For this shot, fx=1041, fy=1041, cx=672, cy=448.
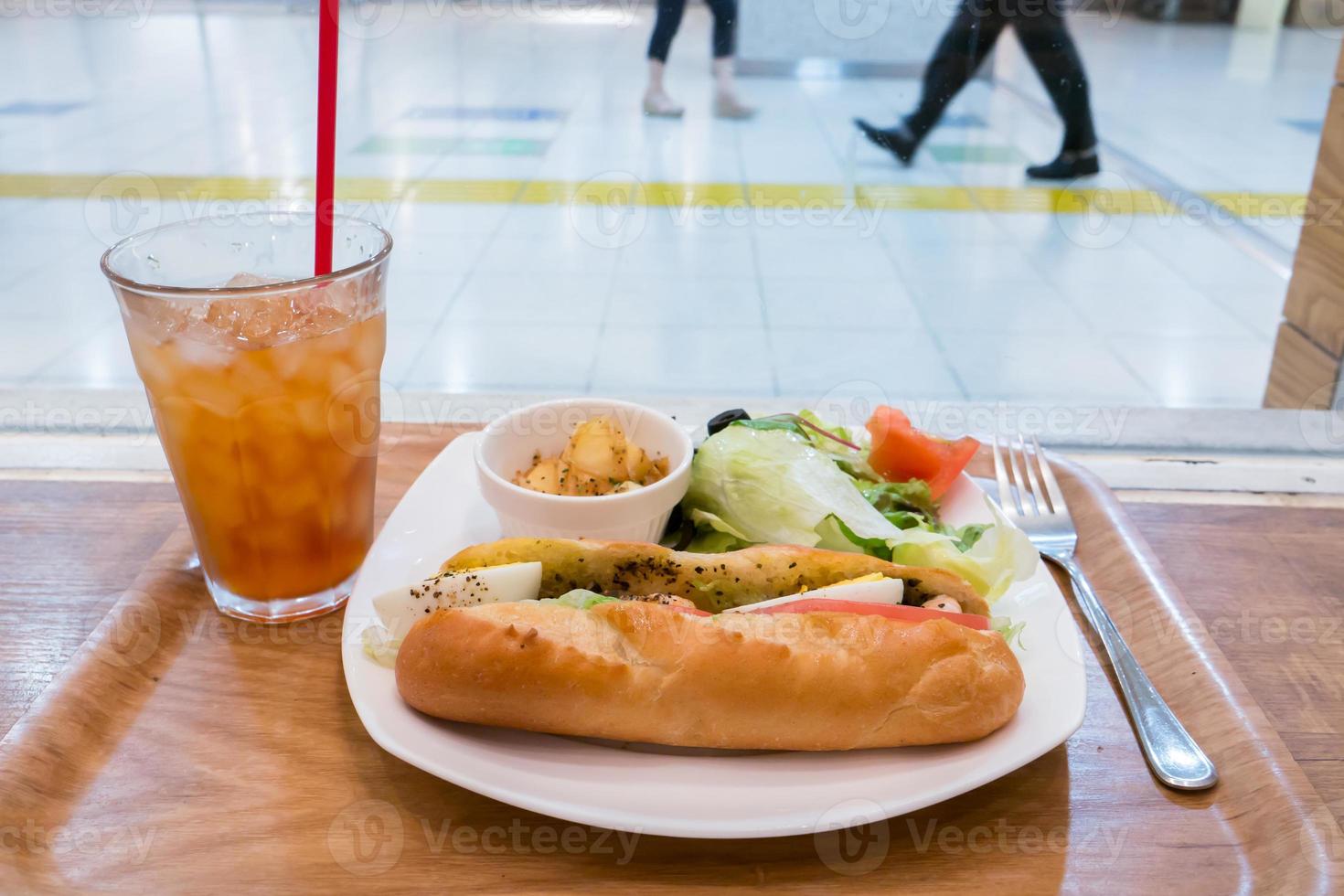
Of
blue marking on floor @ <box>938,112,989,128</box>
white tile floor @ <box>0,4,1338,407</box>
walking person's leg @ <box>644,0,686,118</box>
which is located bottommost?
white tile floor @ <box>0,4,1338,407</box>

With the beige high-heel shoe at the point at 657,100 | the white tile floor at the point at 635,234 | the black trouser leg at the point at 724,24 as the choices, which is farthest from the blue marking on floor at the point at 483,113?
the black trouser leg at the point at 724,24

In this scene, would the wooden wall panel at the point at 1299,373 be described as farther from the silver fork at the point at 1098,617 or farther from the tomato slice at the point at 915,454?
the tomato slice at the point at 915,454

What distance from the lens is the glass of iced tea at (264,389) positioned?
1.30 meters

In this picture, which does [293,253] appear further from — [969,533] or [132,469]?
[969,533]

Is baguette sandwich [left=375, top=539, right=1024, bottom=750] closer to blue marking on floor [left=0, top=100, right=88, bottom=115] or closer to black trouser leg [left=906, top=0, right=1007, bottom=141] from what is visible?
black trouser leg [left=906, top=0, right=1007, bottom=141]

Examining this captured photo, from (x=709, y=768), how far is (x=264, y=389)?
0.73m

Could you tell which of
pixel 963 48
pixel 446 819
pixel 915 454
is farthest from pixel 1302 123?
pixel 446 819

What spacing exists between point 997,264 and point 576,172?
1762mm

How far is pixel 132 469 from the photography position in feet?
6.31

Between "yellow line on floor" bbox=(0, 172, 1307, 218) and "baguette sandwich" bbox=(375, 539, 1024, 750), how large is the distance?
2.51 meters

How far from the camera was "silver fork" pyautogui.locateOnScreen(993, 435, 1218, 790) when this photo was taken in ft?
3.81

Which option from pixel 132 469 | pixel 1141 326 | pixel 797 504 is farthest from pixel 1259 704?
pixel 1141 326

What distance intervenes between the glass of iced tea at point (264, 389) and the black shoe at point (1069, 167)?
3.26 m

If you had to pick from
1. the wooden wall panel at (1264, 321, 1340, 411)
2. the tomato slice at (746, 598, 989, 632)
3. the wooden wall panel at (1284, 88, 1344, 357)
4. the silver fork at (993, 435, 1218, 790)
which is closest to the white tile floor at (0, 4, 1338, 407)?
the wooden wall panel at (1264, 321, 1340, 411)
